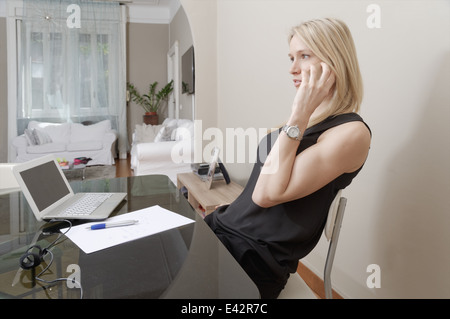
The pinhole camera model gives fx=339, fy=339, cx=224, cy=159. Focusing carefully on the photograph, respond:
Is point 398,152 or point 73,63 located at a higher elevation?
point 73,63

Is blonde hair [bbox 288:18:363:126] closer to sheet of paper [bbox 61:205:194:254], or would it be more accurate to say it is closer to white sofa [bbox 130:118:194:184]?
sheet of paper [bbox 61:205:194:254]

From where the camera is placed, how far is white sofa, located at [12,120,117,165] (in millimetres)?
5793

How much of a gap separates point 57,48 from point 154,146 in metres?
4.36

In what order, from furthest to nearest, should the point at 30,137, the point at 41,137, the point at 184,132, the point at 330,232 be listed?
1. the point at 41,137
2. the point at 30,137
3. the point at 184,132
4. the point at 330,232

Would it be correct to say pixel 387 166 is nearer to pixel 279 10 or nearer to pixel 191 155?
pixel 279 10

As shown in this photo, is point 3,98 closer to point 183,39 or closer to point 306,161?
point 183,39

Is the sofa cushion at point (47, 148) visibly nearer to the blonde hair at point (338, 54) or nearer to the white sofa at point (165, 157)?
the white sofa at point (165, 157)

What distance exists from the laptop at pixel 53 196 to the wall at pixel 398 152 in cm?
116

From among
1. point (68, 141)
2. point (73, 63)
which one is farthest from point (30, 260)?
point (73, 63)

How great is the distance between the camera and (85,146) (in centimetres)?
612

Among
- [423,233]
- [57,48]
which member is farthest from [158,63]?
[423,233]

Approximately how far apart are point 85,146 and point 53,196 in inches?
208

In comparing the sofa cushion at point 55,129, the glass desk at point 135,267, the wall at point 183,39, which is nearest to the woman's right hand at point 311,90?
the glass desk at point 135,267

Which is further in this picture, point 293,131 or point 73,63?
point 73,63
